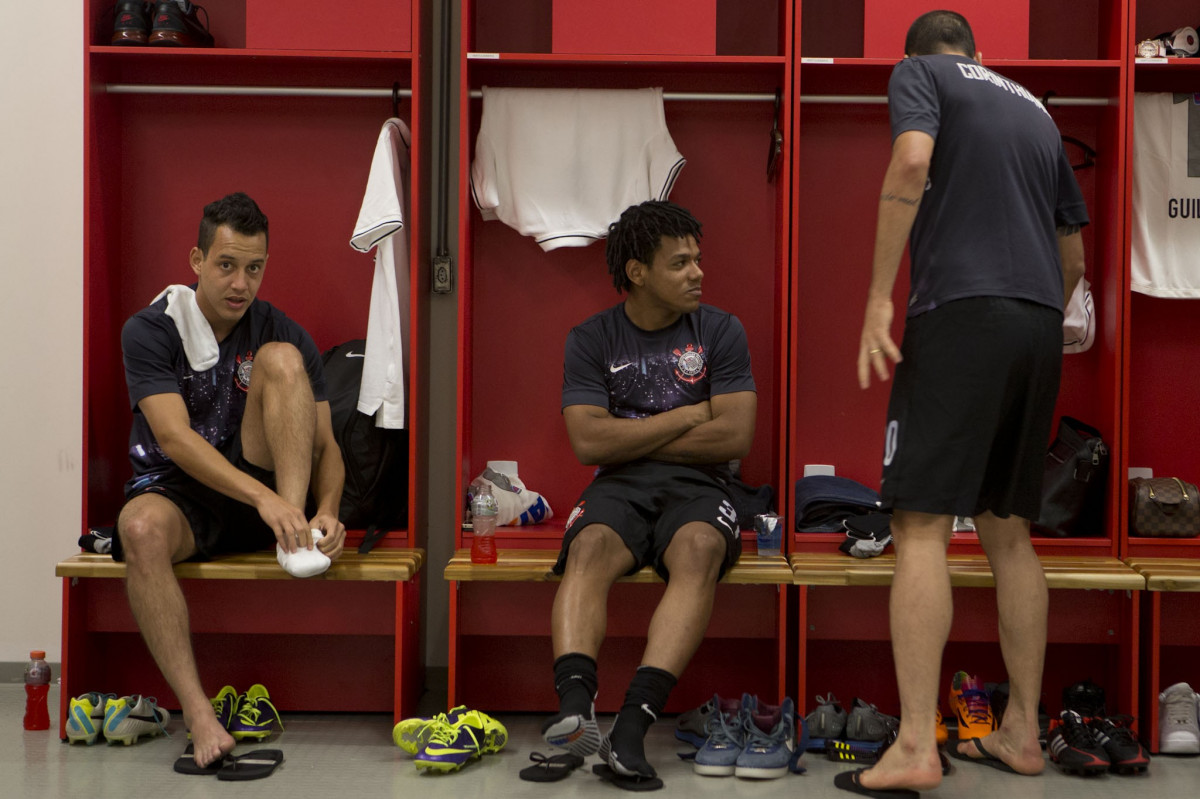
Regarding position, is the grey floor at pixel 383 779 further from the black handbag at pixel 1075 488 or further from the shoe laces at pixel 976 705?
the black handbag at pixel 1075 488

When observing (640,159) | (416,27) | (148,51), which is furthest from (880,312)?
(148,51)

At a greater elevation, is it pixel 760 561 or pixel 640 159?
pixel 640 159

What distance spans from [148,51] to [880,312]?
2181 millimetres

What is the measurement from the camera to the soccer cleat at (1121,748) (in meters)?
2.62

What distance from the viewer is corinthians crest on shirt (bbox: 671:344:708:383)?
10.0 ft

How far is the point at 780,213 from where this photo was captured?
133 inches

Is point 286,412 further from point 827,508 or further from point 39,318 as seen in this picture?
point 827,508

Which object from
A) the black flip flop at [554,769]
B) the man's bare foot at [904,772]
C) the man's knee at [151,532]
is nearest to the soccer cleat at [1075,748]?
the man's bare foot at [904,772]

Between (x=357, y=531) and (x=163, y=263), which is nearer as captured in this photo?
(x=357, y=531)

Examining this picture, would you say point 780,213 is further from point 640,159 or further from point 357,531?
point 357,531

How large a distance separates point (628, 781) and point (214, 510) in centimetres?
126

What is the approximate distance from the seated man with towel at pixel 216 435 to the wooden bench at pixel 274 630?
0.11 metres

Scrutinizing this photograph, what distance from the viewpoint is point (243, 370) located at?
3055 mm

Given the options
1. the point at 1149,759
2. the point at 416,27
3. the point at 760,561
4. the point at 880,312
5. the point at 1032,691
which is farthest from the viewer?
the point at 416,27
